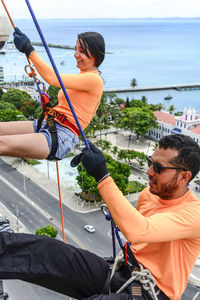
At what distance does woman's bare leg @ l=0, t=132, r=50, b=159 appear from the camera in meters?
3.71

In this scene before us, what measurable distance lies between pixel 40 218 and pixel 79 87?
2136 cm

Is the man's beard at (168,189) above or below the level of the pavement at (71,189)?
above

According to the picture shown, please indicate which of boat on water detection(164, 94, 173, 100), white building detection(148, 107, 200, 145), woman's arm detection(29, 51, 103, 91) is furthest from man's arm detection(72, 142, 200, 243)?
boat on water detection(164, 94, 173, 100)

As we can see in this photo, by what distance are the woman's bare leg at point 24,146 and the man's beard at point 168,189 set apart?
160cm

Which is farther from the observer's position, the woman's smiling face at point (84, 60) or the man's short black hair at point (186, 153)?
the woman's smiling face at point (84, 60)

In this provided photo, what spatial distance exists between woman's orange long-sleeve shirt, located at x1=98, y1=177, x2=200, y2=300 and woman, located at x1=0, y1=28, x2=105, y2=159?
1387mm

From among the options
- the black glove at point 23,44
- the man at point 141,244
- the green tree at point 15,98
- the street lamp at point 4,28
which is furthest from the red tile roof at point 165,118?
the man at point 141,244

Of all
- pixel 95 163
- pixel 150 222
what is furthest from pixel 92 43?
pixel 150 222

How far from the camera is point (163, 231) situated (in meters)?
2.65

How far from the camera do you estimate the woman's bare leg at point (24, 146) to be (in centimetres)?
371

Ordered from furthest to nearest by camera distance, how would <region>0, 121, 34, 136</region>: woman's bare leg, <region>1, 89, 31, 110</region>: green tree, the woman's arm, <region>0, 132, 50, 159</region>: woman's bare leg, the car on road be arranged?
<region>1, 89, 31, 110</region>: green tree < the car on road < <region>0, 121, 34, 136</region>: woman's bare leg < the woman's arm < <region>0, 132, 50, 159</region>: woman's bare leg

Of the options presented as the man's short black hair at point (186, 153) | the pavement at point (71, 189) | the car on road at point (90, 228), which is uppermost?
the man's short black hair at point (186, 153)

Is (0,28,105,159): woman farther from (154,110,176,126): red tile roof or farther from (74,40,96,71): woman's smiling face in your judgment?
(154,110,176,126): red tile roof

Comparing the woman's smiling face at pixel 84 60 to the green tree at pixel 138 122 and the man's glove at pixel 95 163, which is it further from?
the green tree at pixel 138 122
